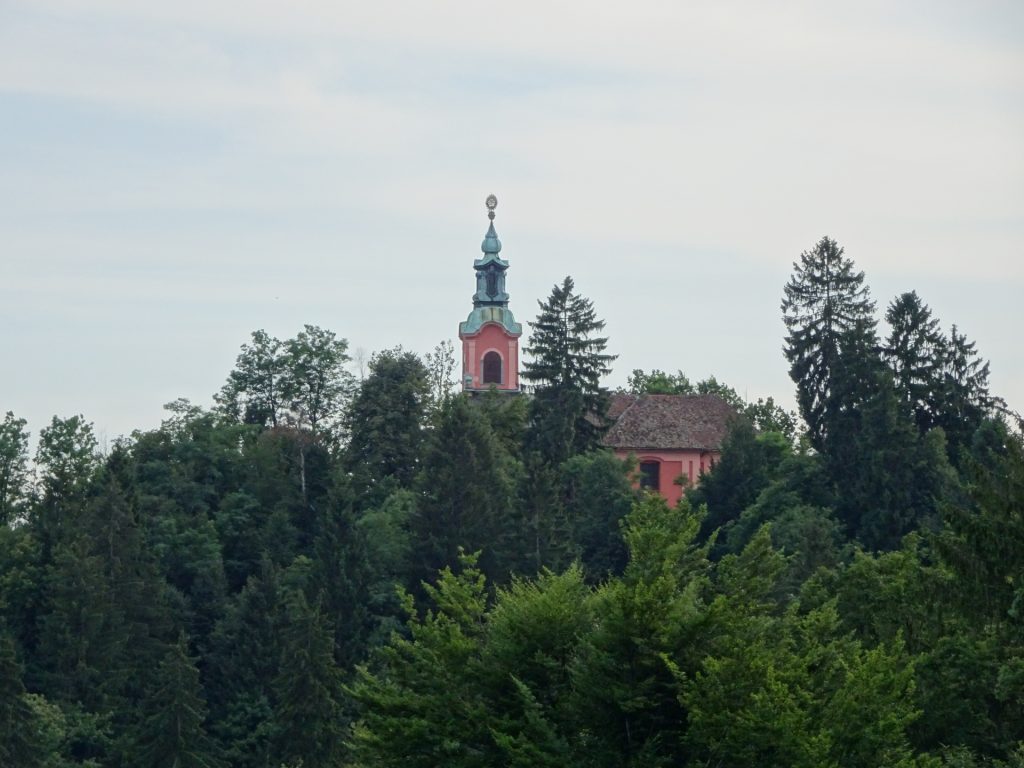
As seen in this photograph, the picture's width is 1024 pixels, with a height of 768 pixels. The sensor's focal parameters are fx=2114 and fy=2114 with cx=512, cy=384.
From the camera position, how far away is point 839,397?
74312 mm

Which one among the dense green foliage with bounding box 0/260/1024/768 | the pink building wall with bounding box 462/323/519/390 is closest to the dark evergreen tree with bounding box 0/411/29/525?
the dense green foliage with bounding box 0/260/1024/768

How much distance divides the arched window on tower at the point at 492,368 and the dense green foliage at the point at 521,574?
156 inches

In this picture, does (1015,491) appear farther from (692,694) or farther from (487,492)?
(487,492)

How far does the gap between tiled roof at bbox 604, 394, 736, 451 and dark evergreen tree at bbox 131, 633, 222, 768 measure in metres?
24.6

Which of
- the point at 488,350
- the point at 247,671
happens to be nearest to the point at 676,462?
the point at 488,350

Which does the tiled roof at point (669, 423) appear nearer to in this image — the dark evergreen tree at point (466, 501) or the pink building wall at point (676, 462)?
the pink building wall at point (676, 462)

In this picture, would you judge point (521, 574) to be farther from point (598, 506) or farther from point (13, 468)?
point (13, 468)

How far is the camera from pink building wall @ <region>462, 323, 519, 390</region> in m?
→ 98.9

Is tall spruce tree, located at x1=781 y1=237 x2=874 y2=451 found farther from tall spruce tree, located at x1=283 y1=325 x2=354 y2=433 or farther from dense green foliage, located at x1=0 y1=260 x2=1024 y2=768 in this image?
tall spruce tree, located at x1=283 y1=325 x2=354 y2=433

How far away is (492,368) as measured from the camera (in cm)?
9950

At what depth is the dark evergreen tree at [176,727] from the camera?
217 ft

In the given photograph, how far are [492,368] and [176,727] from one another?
36.5m

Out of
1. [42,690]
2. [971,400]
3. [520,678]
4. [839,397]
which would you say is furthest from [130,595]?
[520,678]

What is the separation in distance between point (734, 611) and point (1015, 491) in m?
4.91
